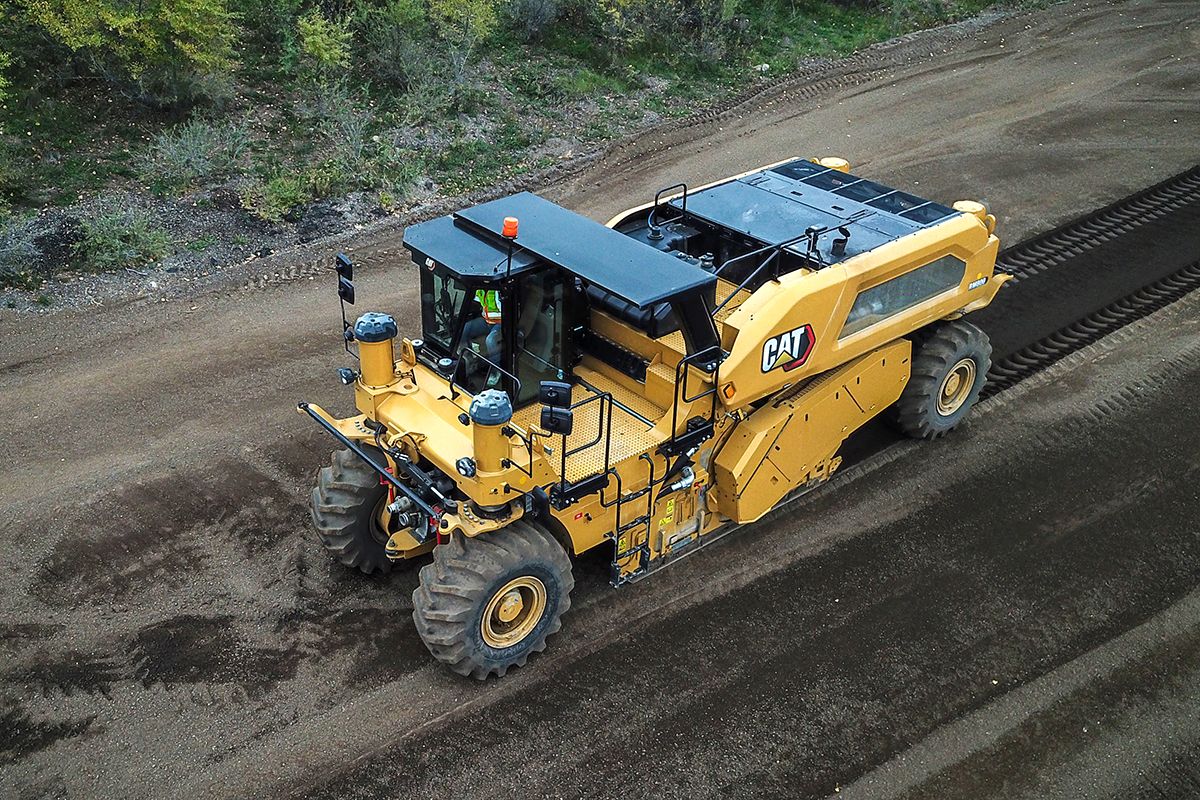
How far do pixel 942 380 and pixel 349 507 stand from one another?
206 inches

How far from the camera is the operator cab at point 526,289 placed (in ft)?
21.7

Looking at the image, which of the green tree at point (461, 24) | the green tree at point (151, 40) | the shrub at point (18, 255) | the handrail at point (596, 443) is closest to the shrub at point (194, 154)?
the green tree at point (151, 40)

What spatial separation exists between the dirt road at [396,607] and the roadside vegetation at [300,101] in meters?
1.92

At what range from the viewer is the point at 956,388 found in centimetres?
949

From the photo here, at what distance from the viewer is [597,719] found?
6770mm

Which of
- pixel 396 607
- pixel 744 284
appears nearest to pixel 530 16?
pixel 744 284

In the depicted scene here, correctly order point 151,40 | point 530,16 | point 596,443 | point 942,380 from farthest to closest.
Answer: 1. point 530,16
2. point 151,40
3. point 942,380
4. point 596,443

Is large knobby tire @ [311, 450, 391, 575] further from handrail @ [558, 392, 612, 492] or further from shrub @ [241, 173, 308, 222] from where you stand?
shrub @ [241, 173, 308, 222]

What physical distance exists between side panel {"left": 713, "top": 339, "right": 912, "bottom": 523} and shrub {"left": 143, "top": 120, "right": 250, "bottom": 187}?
9129 millimetres

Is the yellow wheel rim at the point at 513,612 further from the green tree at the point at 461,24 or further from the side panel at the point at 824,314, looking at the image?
the green tree at the point at 461,24

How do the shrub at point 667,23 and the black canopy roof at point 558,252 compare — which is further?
the shrub at point 667,23

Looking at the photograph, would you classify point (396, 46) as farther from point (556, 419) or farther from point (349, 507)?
point (556, 419)

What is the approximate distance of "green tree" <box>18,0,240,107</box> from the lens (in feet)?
43.0

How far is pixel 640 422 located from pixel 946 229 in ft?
10.4
